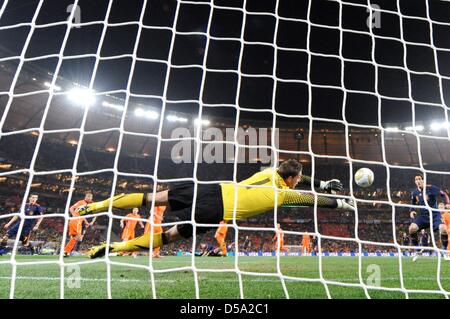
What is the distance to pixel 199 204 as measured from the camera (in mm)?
3850

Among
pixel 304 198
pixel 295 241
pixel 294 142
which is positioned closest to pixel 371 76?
pixel 294 142

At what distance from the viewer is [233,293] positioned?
3752 millimetres

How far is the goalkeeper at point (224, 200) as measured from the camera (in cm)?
383

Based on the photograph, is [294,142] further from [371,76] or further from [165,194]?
[165,194]

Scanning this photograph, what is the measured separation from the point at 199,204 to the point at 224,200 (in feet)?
0.85

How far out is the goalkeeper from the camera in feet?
12.6

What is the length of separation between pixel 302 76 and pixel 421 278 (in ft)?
53.1

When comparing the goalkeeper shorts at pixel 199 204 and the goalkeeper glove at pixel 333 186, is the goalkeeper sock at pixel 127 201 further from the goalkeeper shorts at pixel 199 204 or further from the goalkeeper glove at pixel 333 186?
the goalkeeper glove at pixel 333 186

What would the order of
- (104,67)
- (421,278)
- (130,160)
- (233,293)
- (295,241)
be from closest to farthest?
(233,293), (421,278), (104,67), (295,241), (130,160)

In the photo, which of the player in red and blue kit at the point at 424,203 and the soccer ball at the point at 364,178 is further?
the player in red and blue kit at the point at 424,203

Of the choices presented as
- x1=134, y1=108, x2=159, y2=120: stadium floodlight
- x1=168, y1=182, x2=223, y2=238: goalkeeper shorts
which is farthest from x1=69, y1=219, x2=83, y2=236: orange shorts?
x1=134, y1=108, x2=159, y2=120: stadium floodlight

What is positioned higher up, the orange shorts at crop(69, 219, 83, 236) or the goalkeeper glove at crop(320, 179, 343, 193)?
the goalkeeper glove at crop(320, 179, 343, 193)

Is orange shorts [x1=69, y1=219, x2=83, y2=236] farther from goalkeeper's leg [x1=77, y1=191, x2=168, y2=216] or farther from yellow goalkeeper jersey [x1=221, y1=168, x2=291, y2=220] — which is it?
yellow goalkeeper jersey [x1=221, y1=168, x2=291, y2=220]

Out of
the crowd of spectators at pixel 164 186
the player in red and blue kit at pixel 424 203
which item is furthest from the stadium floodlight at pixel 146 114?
the player in red and blue kit at pixel 424 203
